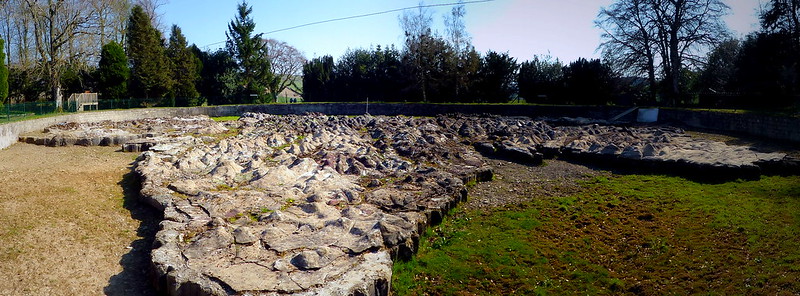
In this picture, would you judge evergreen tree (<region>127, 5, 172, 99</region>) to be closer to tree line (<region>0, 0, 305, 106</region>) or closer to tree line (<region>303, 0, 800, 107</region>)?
tree line (<region>0, 0, 305, 106</region>)

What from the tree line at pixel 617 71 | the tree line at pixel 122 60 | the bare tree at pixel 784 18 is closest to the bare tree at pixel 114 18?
the tree line at pixel 122 60

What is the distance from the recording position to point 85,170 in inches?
511

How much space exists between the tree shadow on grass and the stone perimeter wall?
36.6 ft

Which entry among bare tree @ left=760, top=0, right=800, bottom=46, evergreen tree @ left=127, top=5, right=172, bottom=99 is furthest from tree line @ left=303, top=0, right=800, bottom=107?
evergreen tree @ left=127, top=5, right=172, bottom=99

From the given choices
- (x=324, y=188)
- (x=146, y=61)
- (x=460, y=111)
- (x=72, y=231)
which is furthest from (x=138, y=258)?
(x=146, y=61)

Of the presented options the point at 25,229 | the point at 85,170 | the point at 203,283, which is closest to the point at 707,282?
the point at 203,283

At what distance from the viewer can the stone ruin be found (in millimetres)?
6090

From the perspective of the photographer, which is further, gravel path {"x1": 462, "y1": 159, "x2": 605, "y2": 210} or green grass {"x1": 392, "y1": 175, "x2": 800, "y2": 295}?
gravel path {"x1": 462, "y1": 159, "x2": 605, "y2": 210}

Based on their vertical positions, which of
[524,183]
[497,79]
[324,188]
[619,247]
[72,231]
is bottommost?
[619,247]

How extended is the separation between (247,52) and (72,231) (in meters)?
38.7

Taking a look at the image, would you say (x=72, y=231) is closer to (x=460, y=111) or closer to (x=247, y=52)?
(x=460, y=111)

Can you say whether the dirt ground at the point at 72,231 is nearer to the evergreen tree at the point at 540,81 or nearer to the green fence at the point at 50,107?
the green fence at the point at 50,107

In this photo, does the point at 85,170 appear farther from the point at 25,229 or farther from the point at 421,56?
the point at 421,56

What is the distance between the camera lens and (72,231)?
8156 mm
